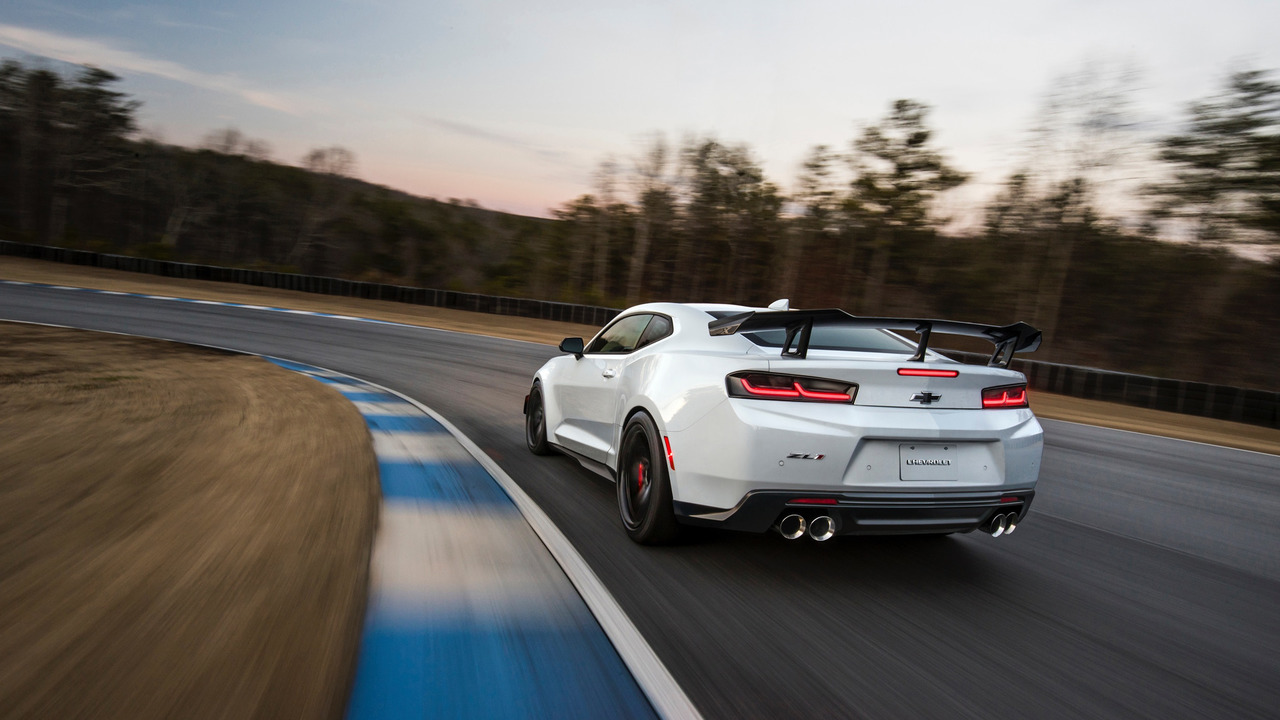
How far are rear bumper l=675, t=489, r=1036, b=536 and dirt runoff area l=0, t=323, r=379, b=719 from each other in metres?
1.64

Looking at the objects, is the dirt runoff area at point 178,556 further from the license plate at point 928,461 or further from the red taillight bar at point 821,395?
the license plate at point 928,461

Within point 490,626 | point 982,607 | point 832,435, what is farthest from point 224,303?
point 982,607

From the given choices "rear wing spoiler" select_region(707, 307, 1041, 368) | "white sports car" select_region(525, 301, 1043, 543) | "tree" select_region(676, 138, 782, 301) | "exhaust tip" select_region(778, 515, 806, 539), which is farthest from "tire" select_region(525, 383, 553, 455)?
"tree" select_region(676, 138, 782, 301)

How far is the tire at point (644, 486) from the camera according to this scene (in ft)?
13.2

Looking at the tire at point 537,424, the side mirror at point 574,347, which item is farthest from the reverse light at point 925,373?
the tire at point 537,424

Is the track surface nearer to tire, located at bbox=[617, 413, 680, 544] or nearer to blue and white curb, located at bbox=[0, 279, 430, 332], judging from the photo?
tire, located at bbox=[617, 413, 680, 544]

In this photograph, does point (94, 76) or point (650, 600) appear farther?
point (94, 76)

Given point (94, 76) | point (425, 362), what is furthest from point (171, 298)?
point (94, 76)

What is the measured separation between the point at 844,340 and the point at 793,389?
851 mm

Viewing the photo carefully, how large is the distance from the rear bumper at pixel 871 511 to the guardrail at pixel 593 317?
4.14m

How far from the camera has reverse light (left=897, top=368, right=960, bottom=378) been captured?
12.0 feet

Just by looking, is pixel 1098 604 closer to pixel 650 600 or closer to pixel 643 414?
pixel 650 600

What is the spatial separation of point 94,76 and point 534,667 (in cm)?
7557

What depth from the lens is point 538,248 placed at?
64.0 meters
